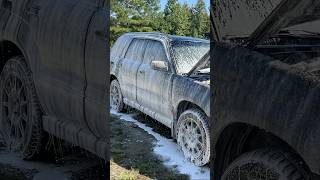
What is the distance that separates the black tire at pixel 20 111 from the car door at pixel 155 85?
4.01 ft

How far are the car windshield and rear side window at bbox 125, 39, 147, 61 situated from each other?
342 millimetres

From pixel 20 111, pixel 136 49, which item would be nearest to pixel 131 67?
pixel 136 49

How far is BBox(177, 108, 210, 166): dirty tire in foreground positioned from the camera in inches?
101

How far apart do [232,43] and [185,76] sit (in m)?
0.34

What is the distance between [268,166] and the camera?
2.26m

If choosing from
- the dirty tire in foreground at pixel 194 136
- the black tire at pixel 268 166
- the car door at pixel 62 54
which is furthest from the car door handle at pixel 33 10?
the black tire at pixel 268 166

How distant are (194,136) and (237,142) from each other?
294 mm

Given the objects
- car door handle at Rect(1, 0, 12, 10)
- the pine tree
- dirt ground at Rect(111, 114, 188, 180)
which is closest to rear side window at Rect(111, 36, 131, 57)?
dirt ground at Rect(111, 114, 188, 180)

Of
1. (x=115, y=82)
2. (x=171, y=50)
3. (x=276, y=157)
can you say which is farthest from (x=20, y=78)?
(x=276, y=157)

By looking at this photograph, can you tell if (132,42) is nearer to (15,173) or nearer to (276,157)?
(276,157)

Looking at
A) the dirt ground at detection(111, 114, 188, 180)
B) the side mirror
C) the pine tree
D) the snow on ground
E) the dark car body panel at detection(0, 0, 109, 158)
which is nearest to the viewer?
the pine tree

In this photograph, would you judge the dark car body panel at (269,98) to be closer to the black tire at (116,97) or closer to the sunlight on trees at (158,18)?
the sunlight on trees at (158,18)

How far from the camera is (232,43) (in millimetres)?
2416

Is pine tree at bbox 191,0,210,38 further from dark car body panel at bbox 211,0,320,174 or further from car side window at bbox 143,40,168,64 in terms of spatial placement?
car side window at bbox 143,40,168,64
